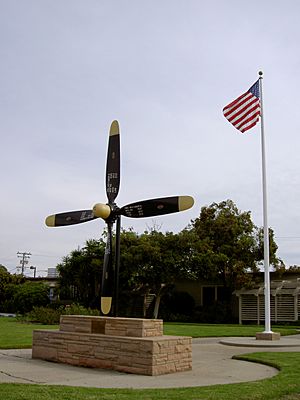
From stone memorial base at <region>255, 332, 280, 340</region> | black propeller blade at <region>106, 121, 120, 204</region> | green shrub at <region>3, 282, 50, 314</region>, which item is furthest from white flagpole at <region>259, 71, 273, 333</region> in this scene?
green shrub at <region>3, 282, 50, 314</region>

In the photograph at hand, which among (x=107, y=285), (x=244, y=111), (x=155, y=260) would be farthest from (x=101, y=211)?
(x=155, y=260)

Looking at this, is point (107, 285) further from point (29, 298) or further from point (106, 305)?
point (29, 298)

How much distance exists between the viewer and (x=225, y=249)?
1319 inches

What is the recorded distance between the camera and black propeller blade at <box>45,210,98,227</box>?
525 inches

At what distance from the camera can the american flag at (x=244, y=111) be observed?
19375 millimetres

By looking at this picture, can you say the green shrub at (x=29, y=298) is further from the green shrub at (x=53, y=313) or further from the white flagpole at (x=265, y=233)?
the white flagpole at (x=265, y=233)

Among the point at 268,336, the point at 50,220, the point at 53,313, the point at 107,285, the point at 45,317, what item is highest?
the point at 50,220

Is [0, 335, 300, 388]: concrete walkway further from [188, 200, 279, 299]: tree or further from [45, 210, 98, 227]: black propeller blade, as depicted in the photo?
[188, 200, 279, 299]: tree

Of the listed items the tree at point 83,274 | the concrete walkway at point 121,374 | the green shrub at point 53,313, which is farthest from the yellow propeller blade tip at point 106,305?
the tree at point 83,274

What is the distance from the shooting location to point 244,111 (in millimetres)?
19578

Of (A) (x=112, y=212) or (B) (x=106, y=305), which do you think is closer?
(B) (x=106, y=305)

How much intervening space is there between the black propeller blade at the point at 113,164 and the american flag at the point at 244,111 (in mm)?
7034

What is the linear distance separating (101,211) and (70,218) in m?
1.47

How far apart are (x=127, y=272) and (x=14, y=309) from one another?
39.8 ft
